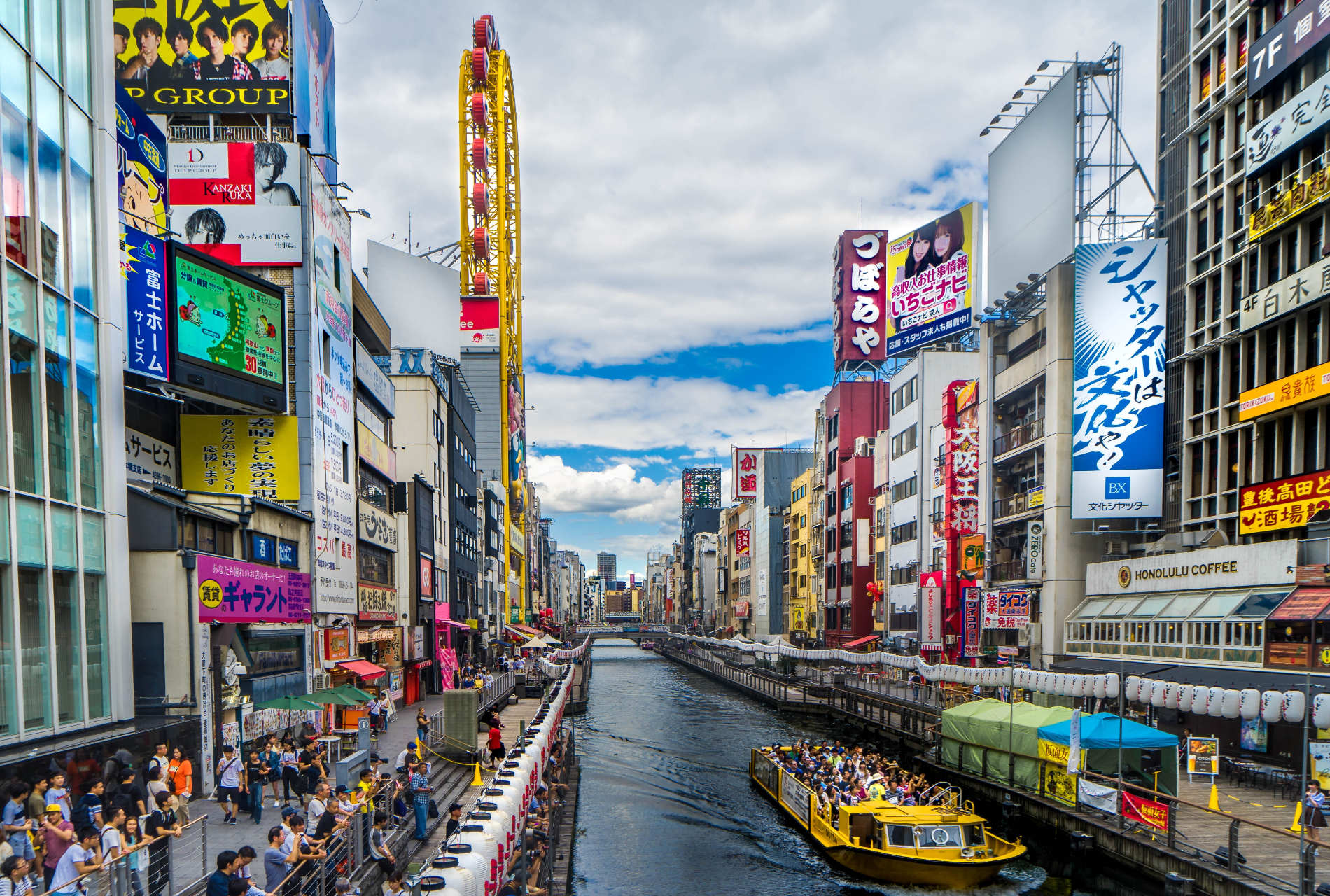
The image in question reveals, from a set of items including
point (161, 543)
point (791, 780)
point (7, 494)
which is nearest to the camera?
point (7, 494)

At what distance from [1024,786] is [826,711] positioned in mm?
36716

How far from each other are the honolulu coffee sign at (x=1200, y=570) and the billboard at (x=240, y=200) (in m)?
36.2

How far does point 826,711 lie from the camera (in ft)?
226

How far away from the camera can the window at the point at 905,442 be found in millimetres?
74625

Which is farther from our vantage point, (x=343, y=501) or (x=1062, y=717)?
(x=343, y=501)

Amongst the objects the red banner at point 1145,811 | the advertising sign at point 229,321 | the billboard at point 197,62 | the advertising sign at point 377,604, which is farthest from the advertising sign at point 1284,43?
the advertising sign at point 377,604

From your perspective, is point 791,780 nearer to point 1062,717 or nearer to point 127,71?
point 1062,717

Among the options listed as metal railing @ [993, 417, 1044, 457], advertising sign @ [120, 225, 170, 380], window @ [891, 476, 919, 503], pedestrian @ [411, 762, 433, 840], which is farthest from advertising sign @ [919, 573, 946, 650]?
advertising sign @ [120, 225, 170, 380]

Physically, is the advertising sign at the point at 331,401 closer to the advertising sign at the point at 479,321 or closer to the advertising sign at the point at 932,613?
the advertising sign at the point at 932,613

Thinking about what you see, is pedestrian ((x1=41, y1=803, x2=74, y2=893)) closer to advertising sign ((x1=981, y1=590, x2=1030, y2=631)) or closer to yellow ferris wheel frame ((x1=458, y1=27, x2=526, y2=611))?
advertising sign ((x1=981, y1=590, x2=1030, y2=631))

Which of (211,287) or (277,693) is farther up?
(211,287)

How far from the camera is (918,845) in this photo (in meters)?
26.8

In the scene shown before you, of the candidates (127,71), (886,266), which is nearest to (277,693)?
(127,71)

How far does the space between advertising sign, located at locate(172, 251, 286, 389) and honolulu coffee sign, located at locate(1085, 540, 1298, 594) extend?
34679 mm
